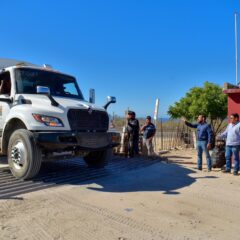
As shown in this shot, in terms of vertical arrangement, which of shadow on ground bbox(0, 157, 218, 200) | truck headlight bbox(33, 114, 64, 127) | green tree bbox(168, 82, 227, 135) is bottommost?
shadow on ground bbox(0, 157, 218, 200)

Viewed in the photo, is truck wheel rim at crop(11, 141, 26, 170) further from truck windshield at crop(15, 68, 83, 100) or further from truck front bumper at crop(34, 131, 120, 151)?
truck windshield at crop(15, 68, 83, 100)

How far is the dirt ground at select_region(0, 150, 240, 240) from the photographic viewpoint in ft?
15.2

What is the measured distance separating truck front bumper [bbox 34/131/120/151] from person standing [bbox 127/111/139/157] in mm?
4055

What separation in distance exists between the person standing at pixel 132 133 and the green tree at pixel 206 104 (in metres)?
8.36

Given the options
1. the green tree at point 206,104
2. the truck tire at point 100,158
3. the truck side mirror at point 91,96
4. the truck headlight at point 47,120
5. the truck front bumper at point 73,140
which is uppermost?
the green tree at point 206,104

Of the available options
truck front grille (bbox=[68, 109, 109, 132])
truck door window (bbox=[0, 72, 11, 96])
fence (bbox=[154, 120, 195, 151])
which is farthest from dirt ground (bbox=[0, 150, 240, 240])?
fence (bbox=[154, 120, 195, 151])

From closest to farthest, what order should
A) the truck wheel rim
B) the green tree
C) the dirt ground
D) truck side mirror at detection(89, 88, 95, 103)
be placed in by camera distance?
the dirt ground
the truck wheel rim
truck side mirror at detection(89, 88, 95, 103)
the green tree

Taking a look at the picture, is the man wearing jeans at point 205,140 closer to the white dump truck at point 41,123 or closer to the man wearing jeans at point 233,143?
the man wearing jeans at point 233,143

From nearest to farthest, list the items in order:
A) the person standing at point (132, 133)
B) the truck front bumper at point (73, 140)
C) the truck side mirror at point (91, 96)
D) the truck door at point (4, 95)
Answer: the truck front bumper at point (73, 140) → the truck door at point (4, 95) → the truck side mirror at point (91, 96) → the person standing at point (132, 133)

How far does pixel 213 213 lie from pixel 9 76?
18.1 ft

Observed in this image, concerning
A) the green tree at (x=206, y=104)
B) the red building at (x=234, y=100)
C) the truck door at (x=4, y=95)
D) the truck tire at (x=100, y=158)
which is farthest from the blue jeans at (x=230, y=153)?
the green tree at (x=206, y=104)

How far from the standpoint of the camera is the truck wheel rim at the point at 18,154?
23.4ft

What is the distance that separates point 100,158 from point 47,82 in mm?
2314

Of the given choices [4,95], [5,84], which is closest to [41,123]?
[4,95]
